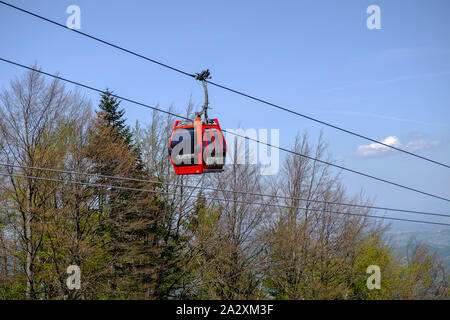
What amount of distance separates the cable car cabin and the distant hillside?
23.7m

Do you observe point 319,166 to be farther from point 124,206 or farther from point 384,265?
point 124,206

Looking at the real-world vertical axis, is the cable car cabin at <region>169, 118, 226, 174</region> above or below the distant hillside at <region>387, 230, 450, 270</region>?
above

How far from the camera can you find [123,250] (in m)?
21.8

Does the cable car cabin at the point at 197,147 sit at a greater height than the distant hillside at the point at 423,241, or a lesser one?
greater

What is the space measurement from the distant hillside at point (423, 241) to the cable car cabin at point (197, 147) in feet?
77.8

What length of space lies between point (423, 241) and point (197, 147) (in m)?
37.7

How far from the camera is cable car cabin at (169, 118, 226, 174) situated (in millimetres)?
10594

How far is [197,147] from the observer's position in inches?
416

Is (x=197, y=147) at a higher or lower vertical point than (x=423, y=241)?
higher

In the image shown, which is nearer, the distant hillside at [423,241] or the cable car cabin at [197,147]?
the cable car cabin at [197,147]

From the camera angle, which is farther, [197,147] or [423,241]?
[423,241]

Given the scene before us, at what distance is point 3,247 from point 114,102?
1494cm

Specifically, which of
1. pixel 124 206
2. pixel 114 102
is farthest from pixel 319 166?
pixel 114 102

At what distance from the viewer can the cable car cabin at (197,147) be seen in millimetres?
10594
